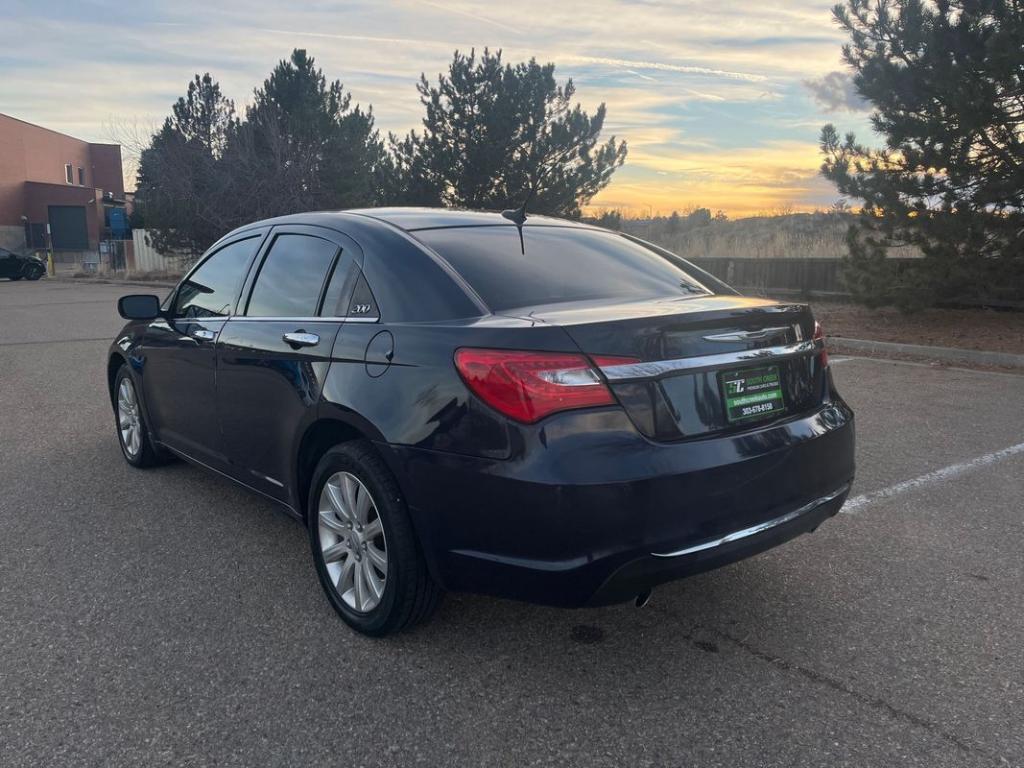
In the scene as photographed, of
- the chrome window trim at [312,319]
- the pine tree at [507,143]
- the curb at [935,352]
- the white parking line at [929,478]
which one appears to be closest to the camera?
the chrome window trim at [312,319]

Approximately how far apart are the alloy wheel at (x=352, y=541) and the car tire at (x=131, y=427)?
2.43m

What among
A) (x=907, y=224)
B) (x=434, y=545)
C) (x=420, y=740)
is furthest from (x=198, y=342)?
(x=907, y=224)

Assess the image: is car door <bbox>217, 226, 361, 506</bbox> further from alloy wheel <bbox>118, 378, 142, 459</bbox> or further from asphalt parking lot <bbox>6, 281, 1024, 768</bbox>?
alloy wheel <bbox>118, 378, 142, 459</bbox>

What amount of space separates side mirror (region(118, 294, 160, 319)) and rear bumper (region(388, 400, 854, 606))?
2779mm

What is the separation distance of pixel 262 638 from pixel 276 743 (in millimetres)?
699

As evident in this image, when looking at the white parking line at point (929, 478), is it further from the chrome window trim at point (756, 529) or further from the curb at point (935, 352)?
the curb at point (935, 352)

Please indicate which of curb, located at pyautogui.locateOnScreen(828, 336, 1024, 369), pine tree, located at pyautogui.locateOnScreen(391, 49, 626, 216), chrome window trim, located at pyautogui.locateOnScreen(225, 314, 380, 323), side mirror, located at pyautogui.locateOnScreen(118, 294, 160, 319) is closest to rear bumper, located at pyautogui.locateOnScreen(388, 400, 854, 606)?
chrome window trim, located at pyautogui.locateOnScreen(225, 314, 380, 323)

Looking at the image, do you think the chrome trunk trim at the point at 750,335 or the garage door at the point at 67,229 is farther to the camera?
the garage door at the point at 67,229

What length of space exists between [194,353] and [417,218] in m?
1.53

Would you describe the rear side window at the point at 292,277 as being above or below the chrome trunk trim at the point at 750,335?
above

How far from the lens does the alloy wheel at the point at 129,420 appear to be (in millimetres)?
5379

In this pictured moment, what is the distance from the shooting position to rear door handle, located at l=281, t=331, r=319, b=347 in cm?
336

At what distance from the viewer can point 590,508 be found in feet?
8.25

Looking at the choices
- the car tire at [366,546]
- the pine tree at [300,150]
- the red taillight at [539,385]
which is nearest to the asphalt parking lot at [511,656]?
the car tire at [366,546]
